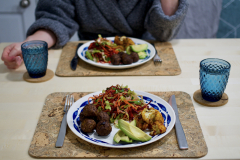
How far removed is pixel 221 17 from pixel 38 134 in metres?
2.16

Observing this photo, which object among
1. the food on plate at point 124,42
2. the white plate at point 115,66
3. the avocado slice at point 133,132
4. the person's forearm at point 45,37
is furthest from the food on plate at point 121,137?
the person's forearm at point 45,37

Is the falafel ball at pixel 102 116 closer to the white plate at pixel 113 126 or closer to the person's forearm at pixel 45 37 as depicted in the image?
the white plate at pixel 113 126

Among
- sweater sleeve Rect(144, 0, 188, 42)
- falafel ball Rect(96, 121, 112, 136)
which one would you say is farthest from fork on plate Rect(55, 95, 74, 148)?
sweater sleeve Rect(144, 0, 188, 42)

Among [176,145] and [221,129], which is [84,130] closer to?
[176,145]

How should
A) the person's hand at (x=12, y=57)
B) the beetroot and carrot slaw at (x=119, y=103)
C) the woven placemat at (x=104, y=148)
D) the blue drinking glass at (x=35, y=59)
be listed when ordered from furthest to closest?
the person's hand at (x=12, y=57)
the blue drinking glass at (x=35, y=59)
the beetroot and carrot slaw at (x=119, y=103)
the woven placemat at (x=104, y=148)

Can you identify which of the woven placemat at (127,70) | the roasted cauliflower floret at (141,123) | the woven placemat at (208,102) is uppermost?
the roasted cauliflower floret at (141,123)

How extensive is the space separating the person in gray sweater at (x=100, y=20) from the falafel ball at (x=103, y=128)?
2.27ft

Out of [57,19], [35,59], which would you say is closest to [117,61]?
[35,59]

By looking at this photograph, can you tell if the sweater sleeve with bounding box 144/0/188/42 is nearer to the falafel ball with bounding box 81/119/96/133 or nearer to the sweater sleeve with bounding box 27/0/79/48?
the sweater sleeve with bounding box 27/0/79/48

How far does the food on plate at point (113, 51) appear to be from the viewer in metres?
1.21

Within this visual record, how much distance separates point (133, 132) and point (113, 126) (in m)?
0.10

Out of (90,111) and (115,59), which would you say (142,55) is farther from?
(90,111)

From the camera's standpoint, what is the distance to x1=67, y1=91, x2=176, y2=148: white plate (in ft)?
2.32

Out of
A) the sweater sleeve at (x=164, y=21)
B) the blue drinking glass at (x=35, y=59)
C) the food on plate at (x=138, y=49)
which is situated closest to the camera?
the blue drinking glass at (x=35, y=59)
